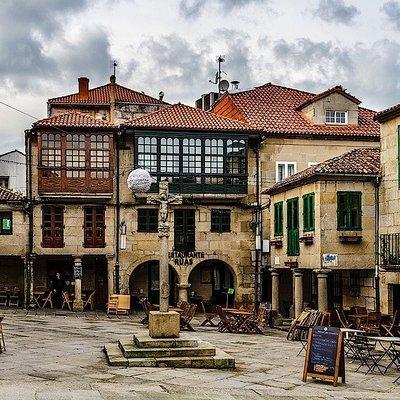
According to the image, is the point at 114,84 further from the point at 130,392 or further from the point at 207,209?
the point at 130,392

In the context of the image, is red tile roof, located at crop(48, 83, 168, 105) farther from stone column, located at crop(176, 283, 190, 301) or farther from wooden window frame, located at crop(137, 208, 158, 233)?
stone column, located at crop(176, 283, 190, 301)

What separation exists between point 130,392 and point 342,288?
54.0 feet

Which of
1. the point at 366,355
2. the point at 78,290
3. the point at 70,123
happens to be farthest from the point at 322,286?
the point at 70,123

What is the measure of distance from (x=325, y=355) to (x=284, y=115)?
2413cm

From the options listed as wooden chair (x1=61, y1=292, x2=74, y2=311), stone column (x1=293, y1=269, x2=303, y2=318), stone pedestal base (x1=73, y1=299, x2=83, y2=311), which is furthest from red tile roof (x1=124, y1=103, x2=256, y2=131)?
stone column (x1=293, y1=269, x2=303, y2=318)

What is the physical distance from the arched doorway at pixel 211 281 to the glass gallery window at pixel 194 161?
13.7 feet

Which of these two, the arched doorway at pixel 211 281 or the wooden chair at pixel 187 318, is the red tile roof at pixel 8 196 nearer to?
the arched doorway at pixel 211 281

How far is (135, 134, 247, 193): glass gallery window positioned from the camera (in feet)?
117

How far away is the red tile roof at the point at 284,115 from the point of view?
36969 millimetres

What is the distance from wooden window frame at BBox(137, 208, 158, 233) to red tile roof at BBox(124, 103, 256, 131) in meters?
3.62

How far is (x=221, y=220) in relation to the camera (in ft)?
120

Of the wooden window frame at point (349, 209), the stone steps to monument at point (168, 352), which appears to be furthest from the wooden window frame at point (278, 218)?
the stone steps to monument at point (168, 352)

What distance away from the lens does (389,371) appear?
1745 cm

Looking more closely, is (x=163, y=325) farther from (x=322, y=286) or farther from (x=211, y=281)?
(x=211, y=281)
